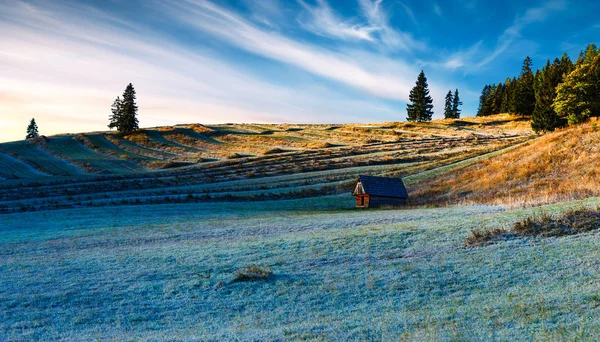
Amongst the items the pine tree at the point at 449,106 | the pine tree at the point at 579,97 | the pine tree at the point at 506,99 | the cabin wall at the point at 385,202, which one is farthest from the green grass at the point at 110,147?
the pine tree at the point at 449,106

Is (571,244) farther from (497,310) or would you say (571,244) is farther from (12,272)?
(12,272)

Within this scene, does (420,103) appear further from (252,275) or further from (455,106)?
(252,275)

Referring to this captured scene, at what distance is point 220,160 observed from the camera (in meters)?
82.9

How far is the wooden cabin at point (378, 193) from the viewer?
134ft

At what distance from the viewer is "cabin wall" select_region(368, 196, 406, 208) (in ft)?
133

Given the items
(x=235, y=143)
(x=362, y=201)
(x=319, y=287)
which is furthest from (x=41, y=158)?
(x=319, y=287)

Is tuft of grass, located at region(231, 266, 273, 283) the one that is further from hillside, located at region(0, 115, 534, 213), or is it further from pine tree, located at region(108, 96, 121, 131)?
pine tree, located at region(108, 96, 121, 131)

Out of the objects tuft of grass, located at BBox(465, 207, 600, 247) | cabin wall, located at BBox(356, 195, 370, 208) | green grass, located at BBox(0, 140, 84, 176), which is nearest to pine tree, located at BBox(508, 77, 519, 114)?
cabin wall, located at BBox(356, 195, 370, 208)

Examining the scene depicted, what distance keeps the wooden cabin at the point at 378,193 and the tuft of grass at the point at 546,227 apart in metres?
24.6

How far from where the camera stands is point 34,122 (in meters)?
136

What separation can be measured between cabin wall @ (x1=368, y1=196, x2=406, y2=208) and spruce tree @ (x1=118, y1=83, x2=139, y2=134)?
89215 mm

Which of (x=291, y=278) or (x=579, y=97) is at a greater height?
(x=579, y=97)

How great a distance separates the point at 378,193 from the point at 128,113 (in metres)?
90.8

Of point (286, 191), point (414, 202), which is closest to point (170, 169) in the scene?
point (286, 191)
